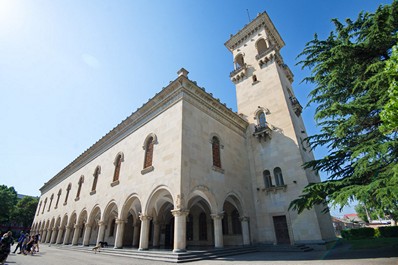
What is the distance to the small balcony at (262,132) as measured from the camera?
17.7 metres

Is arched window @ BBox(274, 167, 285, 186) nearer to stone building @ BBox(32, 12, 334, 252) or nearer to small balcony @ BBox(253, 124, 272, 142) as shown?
stone building @ BBox(32, 12, 334, 252)

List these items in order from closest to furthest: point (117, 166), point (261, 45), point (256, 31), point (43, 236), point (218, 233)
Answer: point (218, 233) → point (117, 166) → point (256, 31) → point (261, 45) → point (43, 236)

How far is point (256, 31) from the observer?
23297mm

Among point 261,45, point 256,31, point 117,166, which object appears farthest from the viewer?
point 261,45

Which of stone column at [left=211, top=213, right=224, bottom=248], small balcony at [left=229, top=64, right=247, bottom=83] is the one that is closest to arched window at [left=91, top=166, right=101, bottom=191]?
stone column at [left=211, top=213, right=224, bottom=248]

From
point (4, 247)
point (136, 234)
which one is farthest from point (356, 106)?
point (136, 234)

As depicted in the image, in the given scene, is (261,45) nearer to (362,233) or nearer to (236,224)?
(236,224)

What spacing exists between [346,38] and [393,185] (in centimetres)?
704

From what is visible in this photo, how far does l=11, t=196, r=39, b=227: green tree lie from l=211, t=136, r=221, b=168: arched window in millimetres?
56122

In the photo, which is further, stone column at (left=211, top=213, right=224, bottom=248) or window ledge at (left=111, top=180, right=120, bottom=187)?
window ledge at (left=111, top=180, right=120, bottom=187)

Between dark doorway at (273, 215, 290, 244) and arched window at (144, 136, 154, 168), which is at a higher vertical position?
arched window at (144, 136, 154, 168)

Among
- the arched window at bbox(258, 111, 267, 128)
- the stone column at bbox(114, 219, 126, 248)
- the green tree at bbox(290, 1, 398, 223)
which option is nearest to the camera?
the green tree at bbox(290, 1, 398, 223)

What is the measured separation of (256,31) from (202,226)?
71.0 feet

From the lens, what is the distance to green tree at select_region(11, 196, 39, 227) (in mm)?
47603
